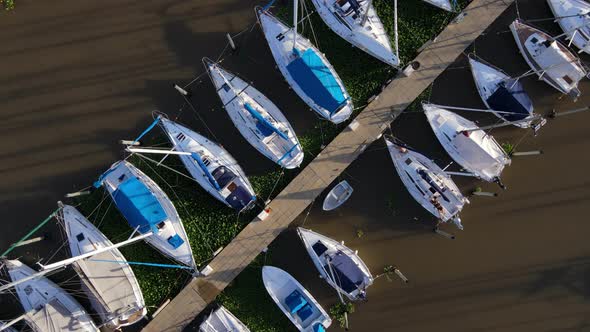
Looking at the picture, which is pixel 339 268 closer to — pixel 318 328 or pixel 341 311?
pixel 341 311

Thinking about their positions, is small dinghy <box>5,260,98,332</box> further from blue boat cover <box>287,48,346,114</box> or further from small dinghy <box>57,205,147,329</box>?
blue boat cover <box>287,48,346,114</box>

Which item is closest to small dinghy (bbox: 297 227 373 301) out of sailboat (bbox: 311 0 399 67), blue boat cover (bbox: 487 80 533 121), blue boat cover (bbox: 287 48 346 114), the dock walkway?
the dock walkway

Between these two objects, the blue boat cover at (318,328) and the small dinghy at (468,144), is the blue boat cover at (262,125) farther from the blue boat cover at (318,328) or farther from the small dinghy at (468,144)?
the blue boat cover at (318,328)

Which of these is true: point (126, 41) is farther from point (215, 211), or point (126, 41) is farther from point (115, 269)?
point (115, 269)

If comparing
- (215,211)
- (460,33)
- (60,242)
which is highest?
(60,242)

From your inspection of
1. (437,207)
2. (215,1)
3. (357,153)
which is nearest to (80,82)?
(215,1)

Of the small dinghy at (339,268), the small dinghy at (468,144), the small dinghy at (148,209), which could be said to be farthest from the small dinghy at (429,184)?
the small dinghy at (148,209)
